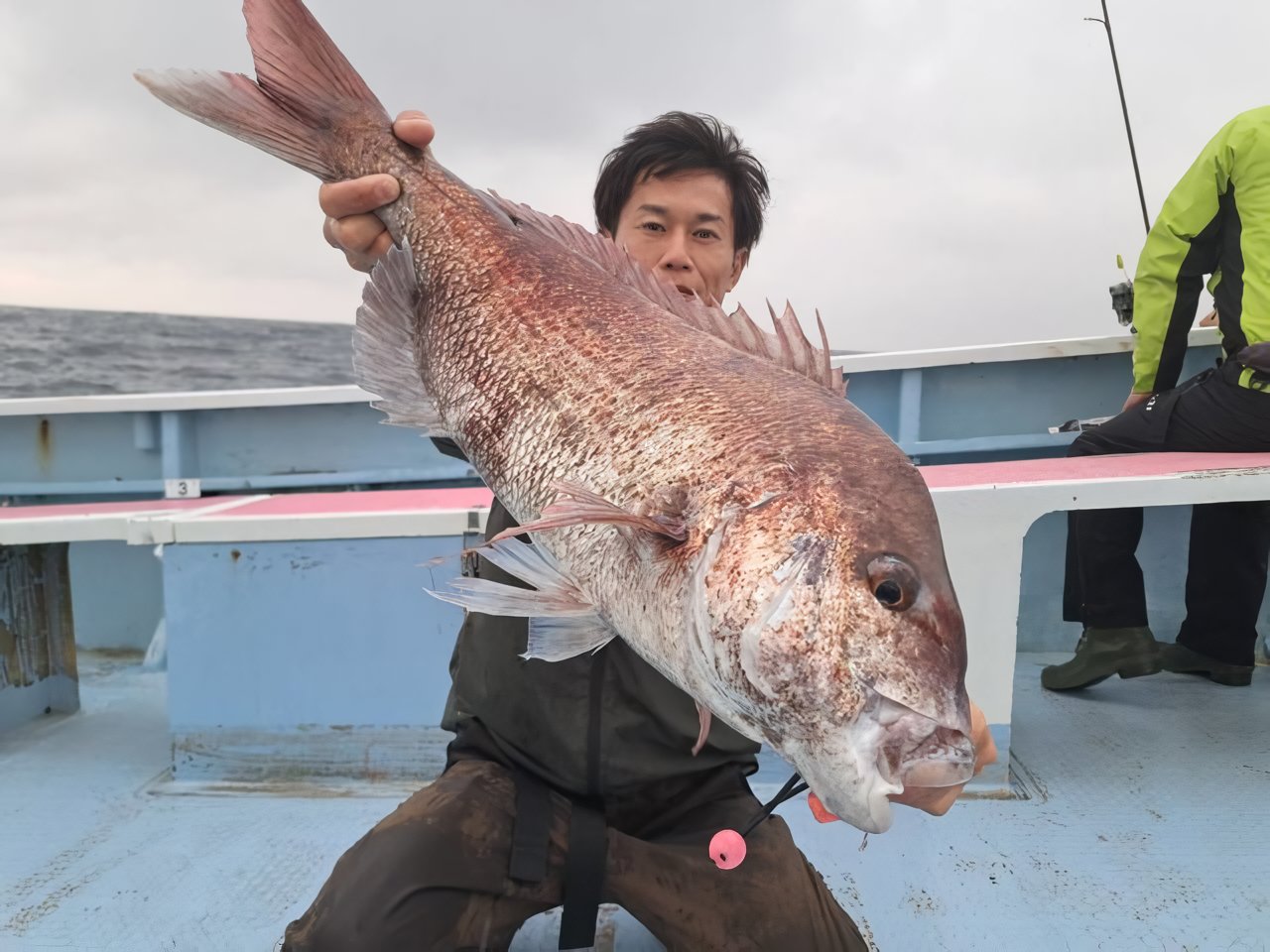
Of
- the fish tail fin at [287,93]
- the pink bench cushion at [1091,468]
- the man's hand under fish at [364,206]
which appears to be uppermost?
the fish tail fin at [287,93]

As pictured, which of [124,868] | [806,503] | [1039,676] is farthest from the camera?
[1039,676]

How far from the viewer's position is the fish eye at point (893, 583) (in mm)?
911

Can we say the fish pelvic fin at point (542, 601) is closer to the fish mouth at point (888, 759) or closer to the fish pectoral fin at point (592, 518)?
the fish pectoral fin at point (592, 518)

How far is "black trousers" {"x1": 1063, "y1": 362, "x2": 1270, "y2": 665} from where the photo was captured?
10.1 feet

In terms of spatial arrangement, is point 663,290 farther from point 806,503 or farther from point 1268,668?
point 1268,668

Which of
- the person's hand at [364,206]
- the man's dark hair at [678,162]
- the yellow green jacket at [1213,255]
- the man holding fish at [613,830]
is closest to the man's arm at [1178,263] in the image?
the yellow green jacket at [1213,255]

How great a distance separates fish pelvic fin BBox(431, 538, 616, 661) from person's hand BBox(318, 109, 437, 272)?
0.71 metres

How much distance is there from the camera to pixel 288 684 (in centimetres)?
254

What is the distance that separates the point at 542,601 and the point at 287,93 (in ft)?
3.50

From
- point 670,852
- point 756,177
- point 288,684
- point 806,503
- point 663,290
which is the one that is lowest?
point 670,852

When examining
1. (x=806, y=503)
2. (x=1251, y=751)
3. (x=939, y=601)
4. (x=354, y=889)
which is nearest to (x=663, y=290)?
(x=806, y=503)

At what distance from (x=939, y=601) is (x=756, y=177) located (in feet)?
5.22

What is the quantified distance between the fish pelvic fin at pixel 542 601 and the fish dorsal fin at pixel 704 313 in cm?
45

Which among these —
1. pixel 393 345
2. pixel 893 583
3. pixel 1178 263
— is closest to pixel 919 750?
pixel 893 583
